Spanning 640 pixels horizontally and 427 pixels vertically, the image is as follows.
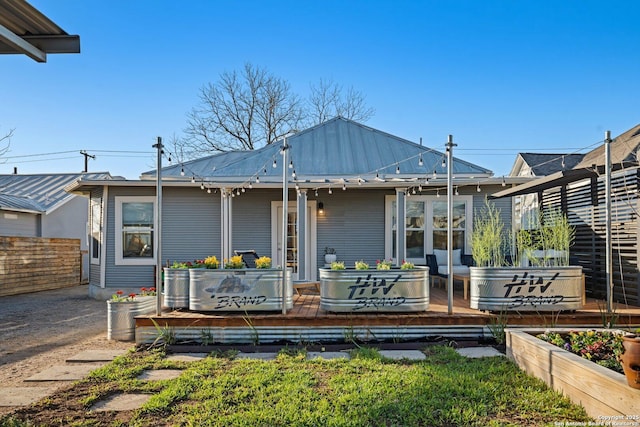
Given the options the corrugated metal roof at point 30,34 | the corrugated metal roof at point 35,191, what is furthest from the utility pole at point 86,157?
the corrugated metal roof at point 30,34

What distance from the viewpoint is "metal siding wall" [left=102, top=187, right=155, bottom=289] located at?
9.56 meters

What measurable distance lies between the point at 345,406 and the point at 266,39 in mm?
14698

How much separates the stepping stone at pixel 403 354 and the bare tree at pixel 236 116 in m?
18.6

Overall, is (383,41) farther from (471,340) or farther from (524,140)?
(471,340)

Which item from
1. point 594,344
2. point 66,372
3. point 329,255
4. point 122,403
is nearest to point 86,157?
point 329,255

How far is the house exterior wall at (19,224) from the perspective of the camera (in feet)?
45.6

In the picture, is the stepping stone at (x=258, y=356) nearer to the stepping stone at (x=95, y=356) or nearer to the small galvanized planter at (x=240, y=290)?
the small galvanized planter at (x=240, y=290)

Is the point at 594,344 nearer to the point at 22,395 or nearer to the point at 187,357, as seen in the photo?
the point at 187,357

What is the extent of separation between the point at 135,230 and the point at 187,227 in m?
1.14

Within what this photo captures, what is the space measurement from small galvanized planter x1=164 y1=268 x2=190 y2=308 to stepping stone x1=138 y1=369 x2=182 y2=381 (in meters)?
1.59

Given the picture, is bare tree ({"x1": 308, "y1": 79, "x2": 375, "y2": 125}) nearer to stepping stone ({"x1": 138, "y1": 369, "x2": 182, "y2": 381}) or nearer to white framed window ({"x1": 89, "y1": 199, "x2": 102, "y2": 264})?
white framed window ({"x1": 89, "y1": 199, "x2": 102, "y2": 264})

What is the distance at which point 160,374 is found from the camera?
4.31 metres

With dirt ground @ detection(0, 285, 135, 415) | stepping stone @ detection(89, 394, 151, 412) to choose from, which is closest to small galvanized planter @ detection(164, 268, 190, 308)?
dirt ground @ detection(0, 285, 135, 415)

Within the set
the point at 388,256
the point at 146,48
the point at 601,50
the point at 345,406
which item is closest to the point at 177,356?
the point at 345,406
